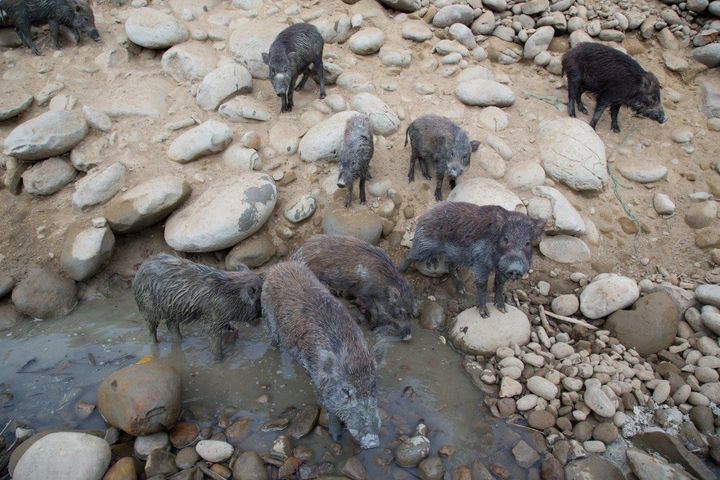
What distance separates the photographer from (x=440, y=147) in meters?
7.63

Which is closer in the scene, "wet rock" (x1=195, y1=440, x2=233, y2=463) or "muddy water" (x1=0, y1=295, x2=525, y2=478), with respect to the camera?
"wet rock" (x1=195, y1=440, x2=233, y2=463)

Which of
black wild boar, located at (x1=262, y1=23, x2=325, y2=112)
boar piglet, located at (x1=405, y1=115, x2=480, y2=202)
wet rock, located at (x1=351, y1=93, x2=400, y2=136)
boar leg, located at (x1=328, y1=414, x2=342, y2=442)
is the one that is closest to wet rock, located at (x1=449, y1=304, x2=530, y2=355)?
boar leg, located at (x1=328, y1=414, x2=342, y2=442)

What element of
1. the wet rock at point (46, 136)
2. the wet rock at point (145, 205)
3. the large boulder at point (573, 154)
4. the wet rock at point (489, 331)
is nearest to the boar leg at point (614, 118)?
the large boulder at point (573, 154)

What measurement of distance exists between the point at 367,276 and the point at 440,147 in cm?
264

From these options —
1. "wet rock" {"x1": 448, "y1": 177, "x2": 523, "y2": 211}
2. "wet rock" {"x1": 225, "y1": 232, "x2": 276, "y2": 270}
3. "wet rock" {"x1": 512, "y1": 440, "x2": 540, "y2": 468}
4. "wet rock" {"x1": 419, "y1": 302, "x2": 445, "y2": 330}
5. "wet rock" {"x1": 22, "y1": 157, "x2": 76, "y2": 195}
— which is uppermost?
"wet rock" {"x1": 22, "y1": 157, "x2": 76, "y2": 195}

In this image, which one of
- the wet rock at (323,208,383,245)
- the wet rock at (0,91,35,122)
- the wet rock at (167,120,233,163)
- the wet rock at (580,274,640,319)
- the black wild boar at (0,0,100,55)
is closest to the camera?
the wet rock at (580,274,640,319)

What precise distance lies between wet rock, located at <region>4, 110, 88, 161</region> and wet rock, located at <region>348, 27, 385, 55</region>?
17.5 ft

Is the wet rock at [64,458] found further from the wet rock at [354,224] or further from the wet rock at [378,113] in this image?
the wet rock at [378,113]

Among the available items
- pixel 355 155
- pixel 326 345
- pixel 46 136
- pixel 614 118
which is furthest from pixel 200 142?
pixel 614 118

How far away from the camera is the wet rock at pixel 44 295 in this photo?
6.64 m

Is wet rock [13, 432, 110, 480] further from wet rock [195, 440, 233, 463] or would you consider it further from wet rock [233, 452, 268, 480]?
wet rock [233, 452, 268, 480]

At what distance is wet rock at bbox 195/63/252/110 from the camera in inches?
344

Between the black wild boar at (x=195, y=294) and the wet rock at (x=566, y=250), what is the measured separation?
14.6ft

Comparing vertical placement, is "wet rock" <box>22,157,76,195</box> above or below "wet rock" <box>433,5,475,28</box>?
below
